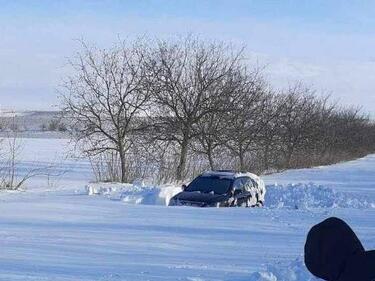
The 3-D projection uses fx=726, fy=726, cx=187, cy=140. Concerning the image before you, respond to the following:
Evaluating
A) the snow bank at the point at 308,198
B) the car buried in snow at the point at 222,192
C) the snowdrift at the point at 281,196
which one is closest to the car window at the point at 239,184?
the car buried in snow at the point at 222,192

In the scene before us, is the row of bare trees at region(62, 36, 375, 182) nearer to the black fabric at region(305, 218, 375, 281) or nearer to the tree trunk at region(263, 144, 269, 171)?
the tree trunk at region(263, 144, 269, 171)

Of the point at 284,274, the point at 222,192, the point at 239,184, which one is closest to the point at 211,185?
the point at 222,192

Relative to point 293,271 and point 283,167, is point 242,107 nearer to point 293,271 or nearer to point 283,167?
point 283,167

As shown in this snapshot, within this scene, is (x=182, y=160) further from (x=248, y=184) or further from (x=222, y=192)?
(x=222, y=192)

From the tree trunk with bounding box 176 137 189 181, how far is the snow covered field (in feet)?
38.4

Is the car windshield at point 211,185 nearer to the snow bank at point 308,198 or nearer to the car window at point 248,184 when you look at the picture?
the car window at point 248,184

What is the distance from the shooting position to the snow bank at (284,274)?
8.38 meters

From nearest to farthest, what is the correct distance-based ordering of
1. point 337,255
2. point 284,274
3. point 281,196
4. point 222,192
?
point 337,255
point 284,274
point 222,192
point 281,196

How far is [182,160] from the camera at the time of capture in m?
32.7

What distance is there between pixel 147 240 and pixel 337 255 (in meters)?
8.05

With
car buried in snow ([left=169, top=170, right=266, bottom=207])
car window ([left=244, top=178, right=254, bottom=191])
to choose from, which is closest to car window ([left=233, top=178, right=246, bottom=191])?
car buried in snow ([left=169, top=170, right=266, bottom=207])

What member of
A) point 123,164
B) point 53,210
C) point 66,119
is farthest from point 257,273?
point 66,119

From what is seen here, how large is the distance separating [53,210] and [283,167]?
32026 mm

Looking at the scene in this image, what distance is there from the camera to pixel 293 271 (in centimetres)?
877
